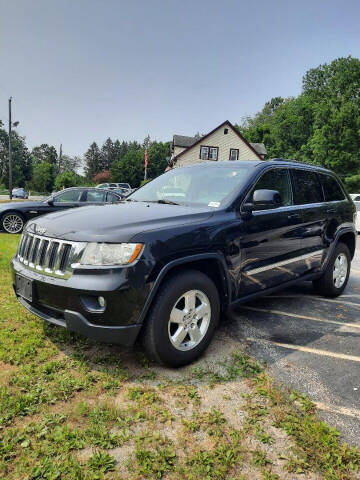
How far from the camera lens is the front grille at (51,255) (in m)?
2.49

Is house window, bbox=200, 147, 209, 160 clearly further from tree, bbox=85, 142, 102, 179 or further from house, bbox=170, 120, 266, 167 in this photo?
tree, bbox=85, 142, 102, 179

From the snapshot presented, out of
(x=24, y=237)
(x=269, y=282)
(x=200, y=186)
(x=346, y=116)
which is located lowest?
(x=269, y=282)

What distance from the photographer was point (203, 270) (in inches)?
118

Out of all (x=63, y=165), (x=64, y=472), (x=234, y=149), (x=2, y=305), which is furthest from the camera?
(x=63, y=165)

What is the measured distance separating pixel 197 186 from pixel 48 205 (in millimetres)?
6882

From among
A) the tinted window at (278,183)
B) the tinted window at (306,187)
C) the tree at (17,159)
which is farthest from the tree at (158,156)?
the tinted window at (278,183)

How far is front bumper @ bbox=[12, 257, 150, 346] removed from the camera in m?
2.37

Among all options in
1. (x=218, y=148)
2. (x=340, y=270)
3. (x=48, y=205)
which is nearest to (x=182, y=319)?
(x=340, y=270)

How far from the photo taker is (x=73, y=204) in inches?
361

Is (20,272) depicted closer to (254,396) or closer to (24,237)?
(24,237)

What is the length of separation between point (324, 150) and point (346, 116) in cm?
417

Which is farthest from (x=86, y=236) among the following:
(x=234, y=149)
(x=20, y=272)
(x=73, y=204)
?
(x=234, y=149)

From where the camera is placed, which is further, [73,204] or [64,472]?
[73,204]

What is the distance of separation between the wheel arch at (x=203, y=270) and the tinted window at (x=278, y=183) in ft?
3.18
